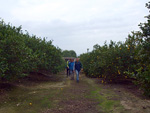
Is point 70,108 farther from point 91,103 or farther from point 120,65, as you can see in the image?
point 120,65

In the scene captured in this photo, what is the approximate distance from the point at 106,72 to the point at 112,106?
4992 mm

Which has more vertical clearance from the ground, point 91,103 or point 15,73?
point 15,73

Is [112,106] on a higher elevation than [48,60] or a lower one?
lower

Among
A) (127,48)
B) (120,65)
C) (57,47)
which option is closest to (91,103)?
(120,65)

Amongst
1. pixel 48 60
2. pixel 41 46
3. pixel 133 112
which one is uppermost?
pixel 41 46

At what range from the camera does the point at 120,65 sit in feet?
31.0

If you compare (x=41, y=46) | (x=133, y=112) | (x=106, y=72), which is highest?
(x=41, y=46)

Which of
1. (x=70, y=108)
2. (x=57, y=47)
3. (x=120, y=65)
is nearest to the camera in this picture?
(x=70, y=108)

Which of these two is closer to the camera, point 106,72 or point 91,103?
point 91,103

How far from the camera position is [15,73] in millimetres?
7477

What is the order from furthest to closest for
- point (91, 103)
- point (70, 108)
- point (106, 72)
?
point (106, 72) < point (91, 103) < point (70, 108)

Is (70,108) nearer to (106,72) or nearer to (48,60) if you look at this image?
(106,72)

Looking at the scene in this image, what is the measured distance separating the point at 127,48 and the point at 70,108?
5491 mm

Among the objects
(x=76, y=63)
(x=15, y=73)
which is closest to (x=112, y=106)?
(x=15, y=73)
